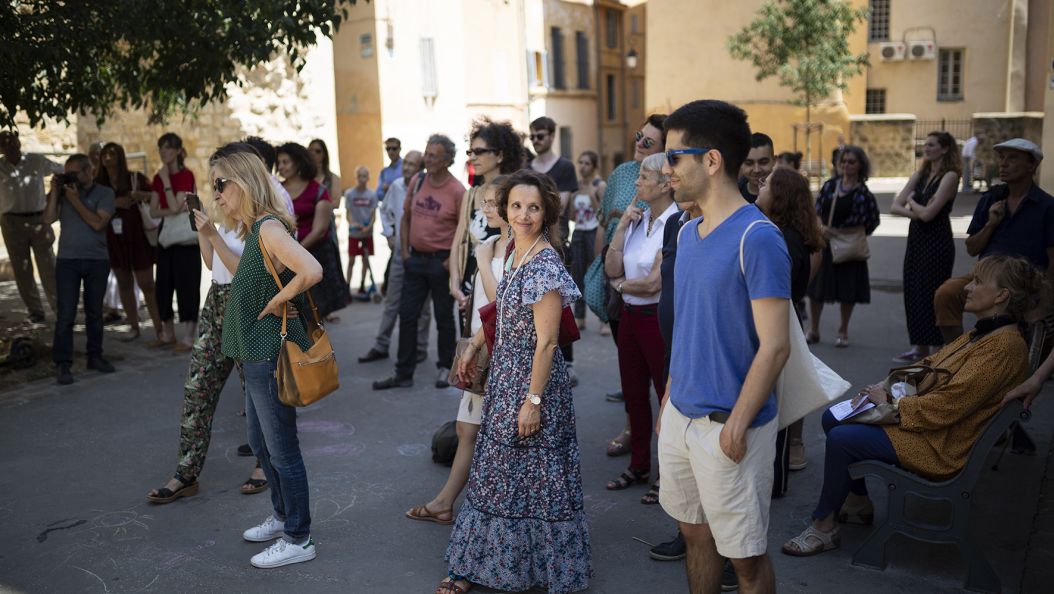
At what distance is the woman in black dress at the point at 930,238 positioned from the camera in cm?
740

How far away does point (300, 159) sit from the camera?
23.2 feet

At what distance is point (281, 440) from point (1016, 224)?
15.2ft

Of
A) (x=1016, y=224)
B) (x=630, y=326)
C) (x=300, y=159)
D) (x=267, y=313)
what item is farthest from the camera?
(x=300, y=159)

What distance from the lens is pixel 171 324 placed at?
912 cm

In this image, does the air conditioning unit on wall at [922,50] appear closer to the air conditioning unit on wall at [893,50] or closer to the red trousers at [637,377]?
the air conditioning unit on wall at [893,50]

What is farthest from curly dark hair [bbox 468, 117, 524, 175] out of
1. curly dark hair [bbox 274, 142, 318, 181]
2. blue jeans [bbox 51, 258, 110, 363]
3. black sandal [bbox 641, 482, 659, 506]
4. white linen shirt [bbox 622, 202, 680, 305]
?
blue jeans [bbox 51, 258, 110, 363]

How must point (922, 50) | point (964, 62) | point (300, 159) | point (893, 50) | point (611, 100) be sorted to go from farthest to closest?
point (611, 100), point (964, 62), point (893, 50), point (922, 50), point (300, 159)

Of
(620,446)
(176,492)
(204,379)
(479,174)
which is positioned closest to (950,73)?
(479,174)

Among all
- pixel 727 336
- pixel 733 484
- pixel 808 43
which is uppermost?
pixel 808 43

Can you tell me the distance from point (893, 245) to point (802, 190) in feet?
37.3

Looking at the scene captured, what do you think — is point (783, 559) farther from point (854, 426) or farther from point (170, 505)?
point (170, 505)

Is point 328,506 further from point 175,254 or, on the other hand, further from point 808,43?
point 808,43

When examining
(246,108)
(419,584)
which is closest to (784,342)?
(419,584)

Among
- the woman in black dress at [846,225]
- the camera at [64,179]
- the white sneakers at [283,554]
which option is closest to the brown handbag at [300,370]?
the white sneakers at [283,554]
